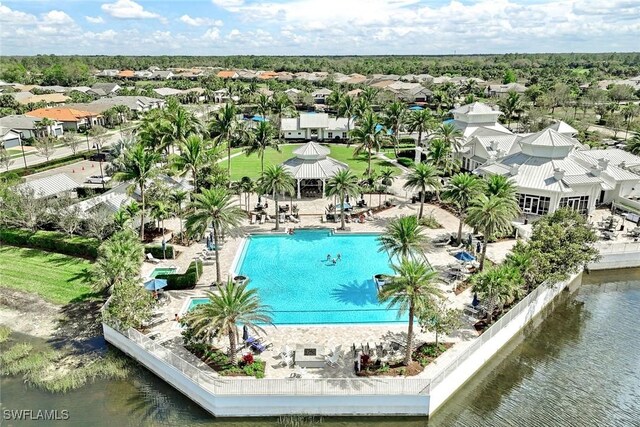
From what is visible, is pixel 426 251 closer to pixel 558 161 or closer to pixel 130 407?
pixel 558 161


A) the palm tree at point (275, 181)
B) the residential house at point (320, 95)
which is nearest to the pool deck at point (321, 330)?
the palm tree at point (275, 181)

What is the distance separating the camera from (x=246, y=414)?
22.2 metres

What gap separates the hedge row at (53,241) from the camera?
37.7 m

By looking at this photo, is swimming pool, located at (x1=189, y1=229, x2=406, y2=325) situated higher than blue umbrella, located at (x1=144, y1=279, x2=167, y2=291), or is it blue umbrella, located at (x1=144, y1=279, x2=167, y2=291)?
blue umbrella, located at (x1=144, y1=279, x2=167, y2=291)

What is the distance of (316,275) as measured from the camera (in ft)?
118

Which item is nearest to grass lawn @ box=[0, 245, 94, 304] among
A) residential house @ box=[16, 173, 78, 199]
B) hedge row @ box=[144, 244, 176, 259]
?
hedge row @ box=[144, 244, 176, 259]

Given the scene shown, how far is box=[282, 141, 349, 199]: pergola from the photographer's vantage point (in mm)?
51156

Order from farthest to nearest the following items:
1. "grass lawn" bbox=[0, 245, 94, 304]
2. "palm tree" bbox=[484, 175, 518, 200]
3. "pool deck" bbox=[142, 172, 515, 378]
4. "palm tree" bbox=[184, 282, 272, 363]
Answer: "palm tree" bbox=[484, 175, 518, 200], "grass lawn" bbox=[0, 245, 94, 304], "pool deck" bbox=[142, 172, 515, 378], "palm tree" bbox=[184, 282, 272, 363]

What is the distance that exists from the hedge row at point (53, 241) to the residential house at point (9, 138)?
43665 millimetres

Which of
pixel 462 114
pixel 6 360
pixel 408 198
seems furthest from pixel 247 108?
pixel 6 360

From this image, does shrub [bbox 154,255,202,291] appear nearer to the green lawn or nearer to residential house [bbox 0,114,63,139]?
the green lawn

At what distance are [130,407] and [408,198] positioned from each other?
38.1 metres

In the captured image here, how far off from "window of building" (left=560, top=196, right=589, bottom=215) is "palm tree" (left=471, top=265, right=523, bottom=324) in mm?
21686

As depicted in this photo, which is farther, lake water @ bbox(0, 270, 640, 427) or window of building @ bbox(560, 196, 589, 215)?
window of building @ bbox(560, 196, 589, 215)
